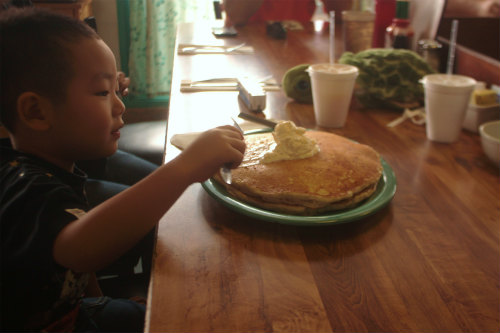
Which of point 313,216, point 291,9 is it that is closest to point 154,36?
point 291,9

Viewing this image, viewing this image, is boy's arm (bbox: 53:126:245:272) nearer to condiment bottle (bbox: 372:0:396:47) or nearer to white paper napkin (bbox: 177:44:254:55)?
white paper napkin (bbox: 177:44:254:55)

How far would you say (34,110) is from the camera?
704 millimetres

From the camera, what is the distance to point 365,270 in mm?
688

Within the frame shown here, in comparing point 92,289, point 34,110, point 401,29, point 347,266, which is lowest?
point 92,289

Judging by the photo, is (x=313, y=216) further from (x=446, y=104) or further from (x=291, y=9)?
(x=291, y=9)

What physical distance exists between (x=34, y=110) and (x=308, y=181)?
18.7 inches

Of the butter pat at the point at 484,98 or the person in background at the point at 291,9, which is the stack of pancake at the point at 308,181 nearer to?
the butter pat at the point at 484,98

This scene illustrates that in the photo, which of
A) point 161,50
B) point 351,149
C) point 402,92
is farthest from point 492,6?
point 161,50

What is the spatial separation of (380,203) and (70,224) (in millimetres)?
521

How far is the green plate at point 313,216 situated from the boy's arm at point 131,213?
74 mm

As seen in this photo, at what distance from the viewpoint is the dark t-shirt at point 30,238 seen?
2.02 ft

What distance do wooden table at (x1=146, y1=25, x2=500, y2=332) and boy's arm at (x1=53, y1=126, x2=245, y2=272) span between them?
0.07 meters

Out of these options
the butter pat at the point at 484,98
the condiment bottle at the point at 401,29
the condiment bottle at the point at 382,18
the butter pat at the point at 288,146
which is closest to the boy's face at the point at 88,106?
the butter pat at the point at 288,146

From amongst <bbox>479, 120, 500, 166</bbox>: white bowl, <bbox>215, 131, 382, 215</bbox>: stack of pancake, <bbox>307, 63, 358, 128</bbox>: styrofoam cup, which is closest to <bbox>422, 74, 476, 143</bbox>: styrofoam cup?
<bbox>479, 120, 500, 166</bbox>: white bowl
